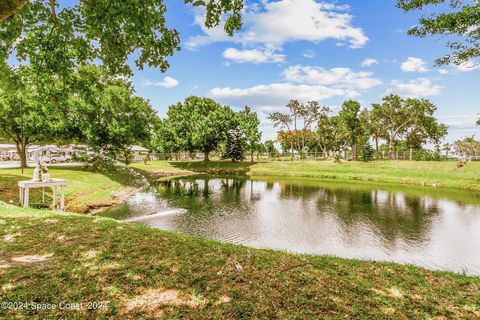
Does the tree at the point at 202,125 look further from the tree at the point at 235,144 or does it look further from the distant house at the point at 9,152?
the distant house at the point at 9,152

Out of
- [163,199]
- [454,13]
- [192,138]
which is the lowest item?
[163,199]

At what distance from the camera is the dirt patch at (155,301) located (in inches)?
170

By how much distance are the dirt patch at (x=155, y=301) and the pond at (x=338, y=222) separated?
290 inches

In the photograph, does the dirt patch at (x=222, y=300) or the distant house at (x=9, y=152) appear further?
the distant house at (x=9, y=152)

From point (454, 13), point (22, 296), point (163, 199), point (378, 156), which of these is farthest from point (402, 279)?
point (378, 156)

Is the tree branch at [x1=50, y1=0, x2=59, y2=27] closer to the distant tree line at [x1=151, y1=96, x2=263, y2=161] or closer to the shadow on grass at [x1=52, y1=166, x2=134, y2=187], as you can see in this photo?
the shadow on grass at [x1=52, y1=166, x2=134, y2=187]

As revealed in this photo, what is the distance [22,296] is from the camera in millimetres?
4434

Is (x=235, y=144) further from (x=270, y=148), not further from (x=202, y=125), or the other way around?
(x=270, y=148)

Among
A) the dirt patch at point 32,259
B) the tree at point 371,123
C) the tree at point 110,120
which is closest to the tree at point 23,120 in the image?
the tree at point 110,120

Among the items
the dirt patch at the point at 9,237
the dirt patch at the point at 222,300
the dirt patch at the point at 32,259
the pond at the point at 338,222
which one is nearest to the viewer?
the dirt patch at the point at 222,300

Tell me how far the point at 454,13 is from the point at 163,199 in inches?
876

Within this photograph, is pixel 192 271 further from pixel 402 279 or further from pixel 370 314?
pixel 402 279

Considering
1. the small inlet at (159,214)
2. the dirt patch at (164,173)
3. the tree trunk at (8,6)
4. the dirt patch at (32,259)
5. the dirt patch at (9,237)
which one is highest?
the tree trunk at (8,6)

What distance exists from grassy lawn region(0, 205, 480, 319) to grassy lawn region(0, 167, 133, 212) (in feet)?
36.2
